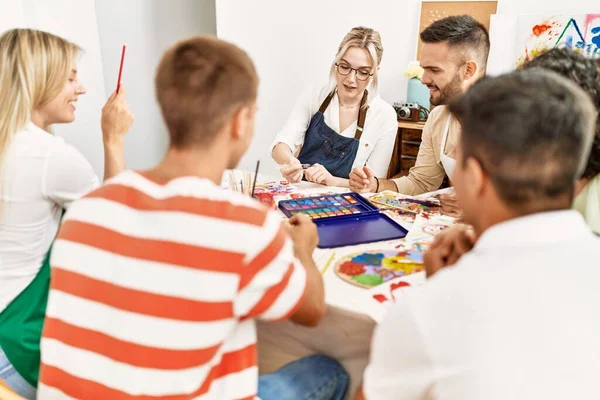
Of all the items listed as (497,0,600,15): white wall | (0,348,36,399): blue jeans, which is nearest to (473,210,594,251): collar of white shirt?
(0,348,36,399): blue jeans

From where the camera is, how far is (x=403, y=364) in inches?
26.1

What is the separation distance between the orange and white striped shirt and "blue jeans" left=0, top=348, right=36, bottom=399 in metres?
0.34

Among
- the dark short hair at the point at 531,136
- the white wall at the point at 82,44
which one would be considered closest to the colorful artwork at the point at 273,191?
the dark short hair at the point at 531,136

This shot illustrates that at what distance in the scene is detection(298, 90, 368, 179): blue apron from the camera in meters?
2.23

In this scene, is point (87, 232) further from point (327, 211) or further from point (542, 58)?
point (542, 58)

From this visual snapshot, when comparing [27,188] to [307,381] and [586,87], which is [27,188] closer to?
[307,381]

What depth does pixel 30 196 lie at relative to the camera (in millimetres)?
1085

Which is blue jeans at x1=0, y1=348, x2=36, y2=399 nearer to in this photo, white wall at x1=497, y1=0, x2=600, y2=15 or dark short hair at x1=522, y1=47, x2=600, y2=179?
dark short hair at x1=522, y1=47, x2=600, y2=179

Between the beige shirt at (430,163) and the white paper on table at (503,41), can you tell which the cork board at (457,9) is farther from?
the beige shirt at (430,163)

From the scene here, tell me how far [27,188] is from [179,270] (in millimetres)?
601

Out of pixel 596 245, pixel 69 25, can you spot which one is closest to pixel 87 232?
pixel 596 245

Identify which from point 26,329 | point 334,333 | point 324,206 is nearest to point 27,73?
point 26,329

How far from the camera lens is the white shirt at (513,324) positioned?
1.94ft

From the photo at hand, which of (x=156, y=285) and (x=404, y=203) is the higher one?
(x=156, y=285)
